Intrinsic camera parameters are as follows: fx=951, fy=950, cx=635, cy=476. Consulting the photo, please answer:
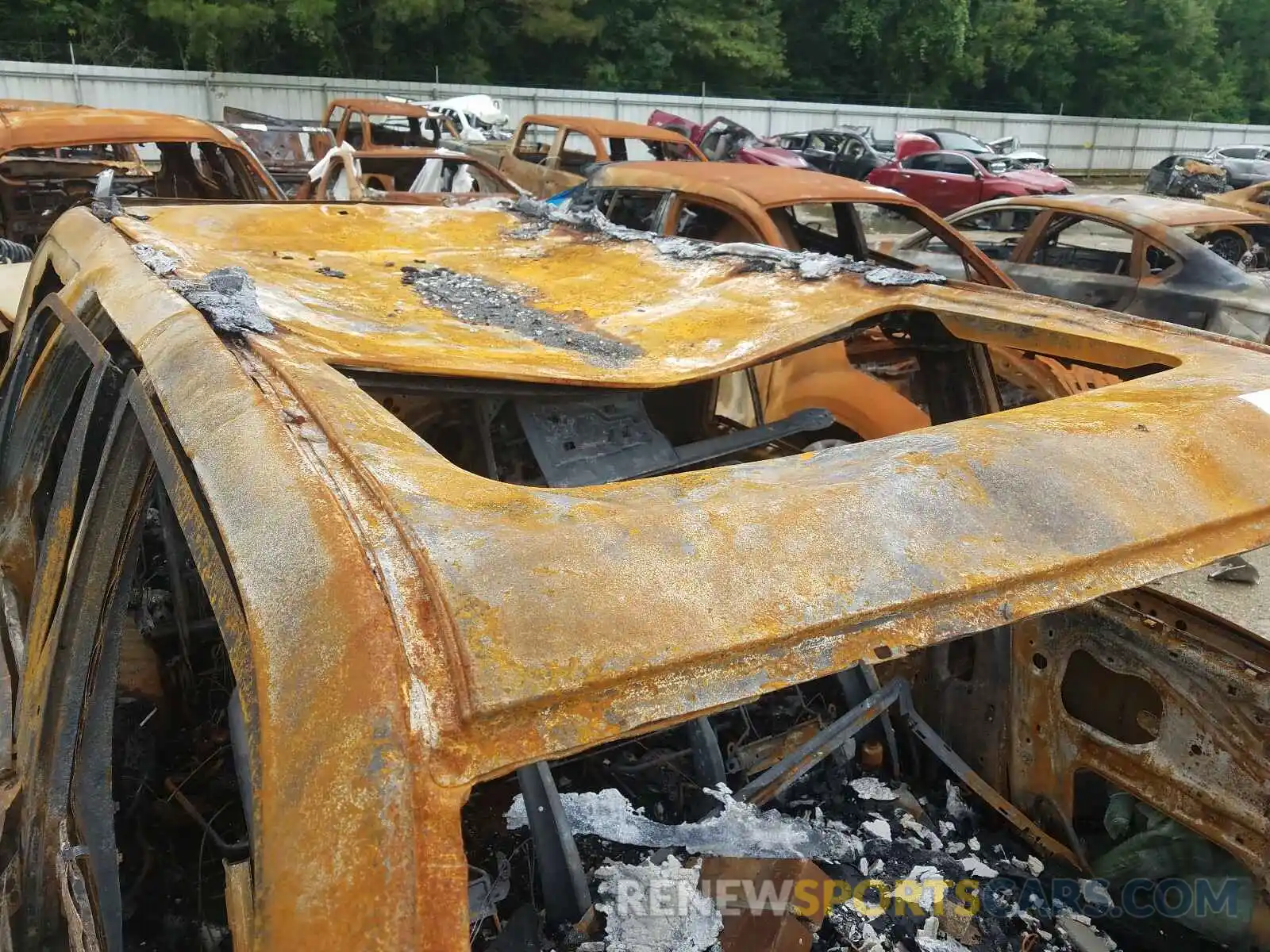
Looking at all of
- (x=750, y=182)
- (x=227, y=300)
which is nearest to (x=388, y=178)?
(x=750, y=182)

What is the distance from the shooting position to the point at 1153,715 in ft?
6.18

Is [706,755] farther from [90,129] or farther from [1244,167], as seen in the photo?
[1244,167]

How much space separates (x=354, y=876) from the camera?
78 cm

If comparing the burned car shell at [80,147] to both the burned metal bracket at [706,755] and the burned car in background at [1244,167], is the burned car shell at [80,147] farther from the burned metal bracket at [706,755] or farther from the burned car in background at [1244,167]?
the burned car in background at [1244,167]

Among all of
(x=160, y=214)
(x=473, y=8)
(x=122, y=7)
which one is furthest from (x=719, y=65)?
(x=160, y=214)

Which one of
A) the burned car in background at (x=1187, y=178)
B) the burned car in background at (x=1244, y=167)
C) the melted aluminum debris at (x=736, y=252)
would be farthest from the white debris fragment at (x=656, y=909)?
the burned car in background at (x=1244, y=167)

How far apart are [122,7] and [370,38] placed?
553 cm

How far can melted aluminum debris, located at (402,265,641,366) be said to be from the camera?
2137 millimetres

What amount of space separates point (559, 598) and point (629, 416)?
143cm

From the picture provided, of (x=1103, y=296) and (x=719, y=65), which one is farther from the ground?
(x=719, y=65)

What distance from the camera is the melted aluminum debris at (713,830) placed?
184cm

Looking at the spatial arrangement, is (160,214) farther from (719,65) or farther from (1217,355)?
(719,65)

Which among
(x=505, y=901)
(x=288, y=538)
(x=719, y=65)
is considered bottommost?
(x=505, y=901)

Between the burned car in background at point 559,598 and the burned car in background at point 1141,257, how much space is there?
3.83m
